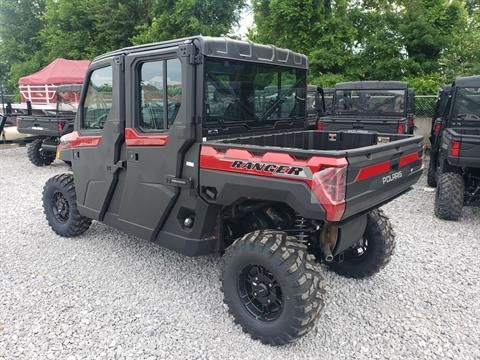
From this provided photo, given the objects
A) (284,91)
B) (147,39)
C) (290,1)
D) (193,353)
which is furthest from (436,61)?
(193,353)

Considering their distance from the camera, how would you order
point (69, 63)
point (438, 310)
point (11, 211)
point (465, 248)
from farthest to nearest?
point (69, 63), point (11, 211), point (465, 248), point (438, 310)

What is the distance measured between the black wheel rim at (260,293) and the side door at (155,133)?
876 millimetres

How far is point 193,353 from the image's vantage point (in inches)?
112

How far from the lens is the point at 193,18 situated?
15953 millimetres

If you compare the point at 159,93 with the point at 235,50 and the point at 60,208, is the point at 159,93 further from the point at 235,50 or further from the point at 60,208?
the point at 60,208

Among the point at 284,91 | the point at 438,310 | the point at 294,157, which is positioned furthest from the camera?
the point at 284,91

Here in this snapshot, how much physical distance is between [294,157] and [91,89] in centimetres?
256

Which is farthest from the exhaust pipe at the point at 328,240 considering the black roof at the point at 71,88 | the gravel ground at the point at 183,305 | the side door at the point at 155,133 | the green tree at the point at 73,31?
the green tree at the point at 73,31

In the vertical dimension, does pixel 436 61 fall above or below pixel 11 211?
above

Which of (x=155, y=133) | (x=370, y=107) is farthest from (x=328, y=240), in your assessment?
(x=370, y=107)

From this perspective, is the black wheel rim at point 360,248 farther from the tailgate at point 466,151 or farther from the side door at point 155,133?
the tailgate at point 466,151

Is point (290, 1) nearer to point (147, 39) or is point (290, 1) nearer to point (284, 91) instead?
point (147, 39)

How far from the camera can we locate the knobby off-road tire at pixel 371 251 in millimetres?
3695

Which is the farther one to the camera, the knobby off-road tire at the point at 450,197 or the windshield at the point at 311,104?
the windshield at the point at 311,104
